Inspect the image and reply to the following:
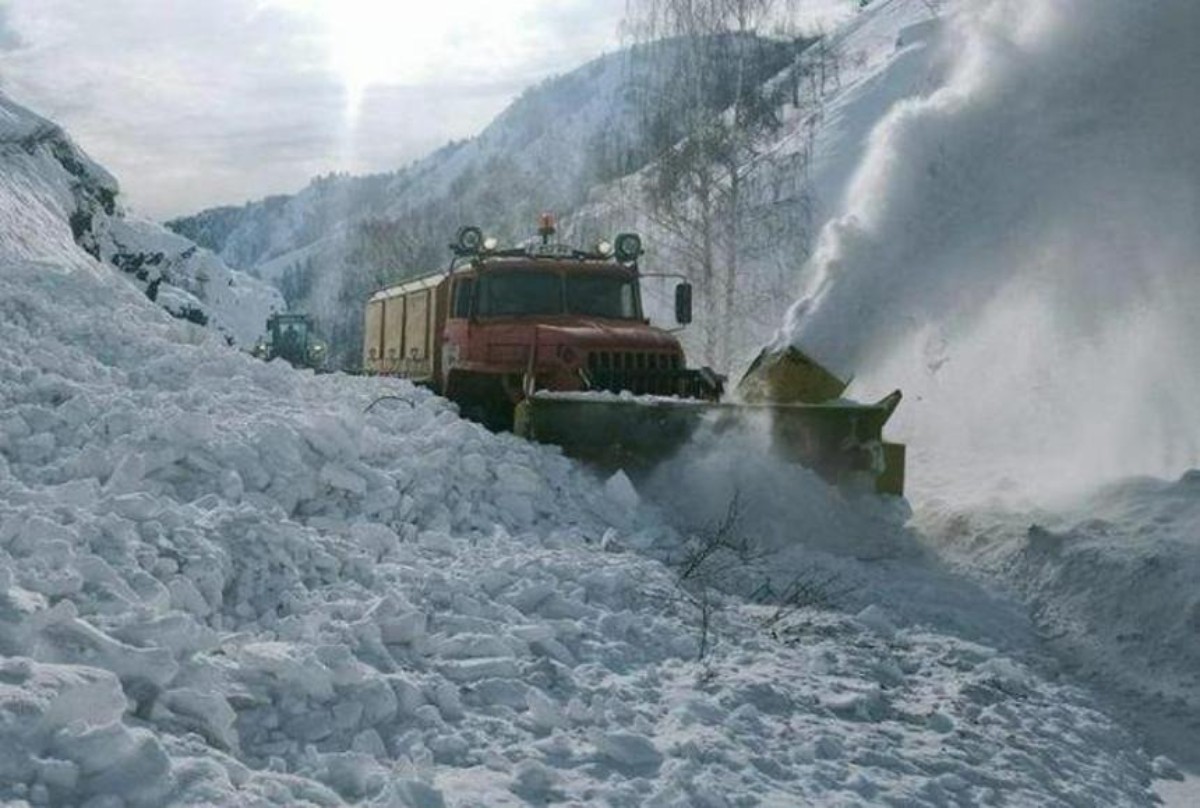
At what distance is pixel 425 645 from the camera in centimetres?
515

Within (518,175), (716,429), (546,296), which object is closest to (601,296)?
(546,296)

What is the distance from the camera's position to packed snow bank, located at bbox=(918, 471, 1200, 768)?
6.59 m

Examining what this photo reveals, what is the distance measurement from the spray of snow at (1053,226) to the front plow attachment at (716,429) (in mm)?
1713

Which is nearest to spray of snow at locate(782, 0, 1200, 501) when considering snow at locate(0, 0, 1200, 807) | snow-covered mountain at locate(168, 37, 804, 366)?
snow at locate(0, 0, 1200, 807)

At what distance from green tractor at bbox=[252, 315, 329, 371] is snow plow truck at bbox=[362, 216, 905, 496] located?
70.8 ft

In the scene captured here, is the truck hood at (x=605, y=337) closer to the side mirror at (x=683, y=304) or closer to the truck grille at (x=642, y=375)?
the truck grille at (x=642, y=375)

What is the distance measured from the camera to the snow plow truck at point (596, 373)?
941 cm

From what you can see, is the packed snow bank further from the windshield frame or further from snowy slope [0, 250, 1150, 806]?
the windshield frame

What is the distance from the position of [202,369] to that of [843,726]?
6.92 m

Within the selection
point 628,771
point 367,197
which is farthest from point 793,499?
point 367,197

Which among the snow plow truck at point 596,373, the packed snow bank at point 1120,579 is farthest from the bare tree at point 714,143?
the packed snow bank at point 1120,579

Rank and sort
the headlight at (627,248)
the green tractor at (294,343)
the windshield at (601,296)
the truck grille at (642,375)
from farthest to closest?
the green tractor at (294,343) → the headlight at (627,248) → the windshield at (601,296) → the truck grille at (642,375)

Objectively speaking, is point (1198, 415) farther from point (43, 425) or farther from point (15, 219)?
point (15, 219)

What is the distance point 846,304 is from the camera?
11.1 metres
